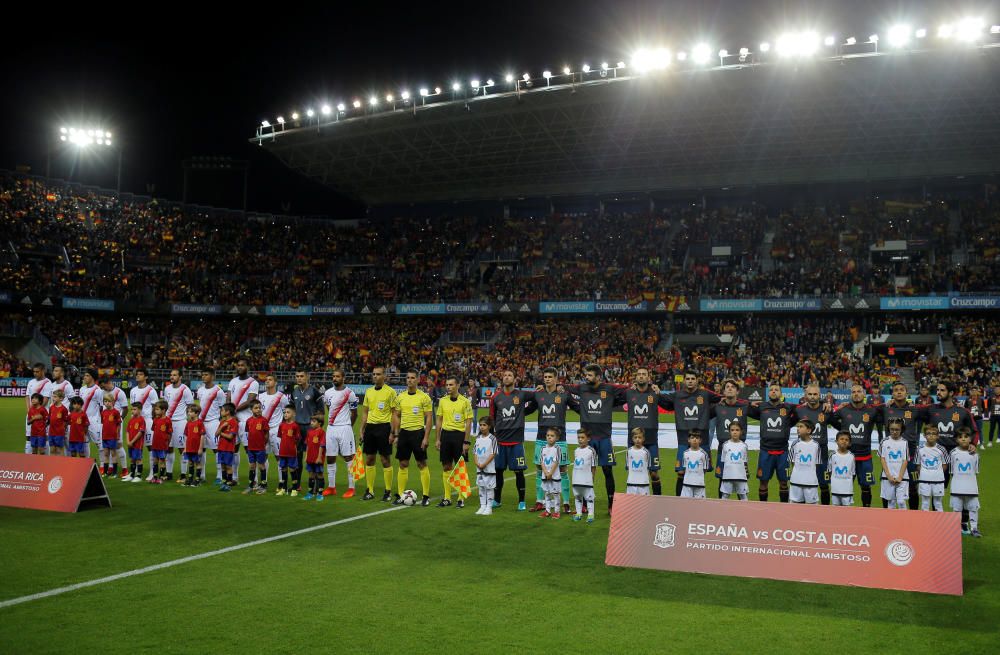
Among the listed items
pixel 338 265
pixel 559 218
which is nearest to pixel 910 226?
pixel 559 218

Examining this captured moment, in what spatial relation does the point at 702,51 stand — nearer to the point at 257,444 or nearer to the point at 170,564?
the point at 257,444

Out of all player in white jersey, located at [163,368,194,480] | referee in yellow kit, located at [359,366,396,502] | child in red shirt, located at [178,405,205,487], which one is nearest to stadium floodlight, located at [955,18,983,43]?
referee in yellow kit, located at [359,366,396,502]

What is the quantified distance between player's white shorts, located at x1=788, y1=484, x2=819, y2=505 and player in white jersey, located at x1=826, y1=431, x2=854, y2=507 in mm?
273

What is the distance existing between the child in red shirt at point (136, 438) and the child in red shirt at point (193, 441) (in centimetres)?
127

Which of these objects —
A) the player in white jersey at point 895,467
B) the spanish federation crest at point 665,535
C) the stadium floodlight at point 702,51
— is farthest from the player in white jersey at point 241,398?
the stadium floodlight at point 702,51

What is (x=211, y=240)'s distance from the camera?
55375 mm

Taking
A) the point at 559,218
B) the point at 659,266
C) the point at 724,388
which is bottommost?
the point at 724,388

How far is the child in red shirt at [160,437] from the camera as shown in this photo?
14.8 meters

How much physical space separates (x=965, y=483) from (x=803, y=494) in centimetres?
205

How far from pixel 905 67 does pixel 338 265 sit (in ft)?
117

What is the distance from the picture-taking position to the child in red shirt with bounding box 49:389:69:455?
1491 cm

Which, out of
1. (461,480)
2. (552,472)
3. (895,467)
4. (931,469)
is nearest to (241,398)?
(461,480)

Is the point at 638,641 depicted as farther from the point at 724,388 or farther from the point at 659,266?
the point at 659,266

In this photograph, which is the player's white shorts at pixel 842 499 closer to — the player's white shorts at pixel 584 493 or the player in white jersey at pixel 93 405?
the player's white shorts at pixel 584 493
